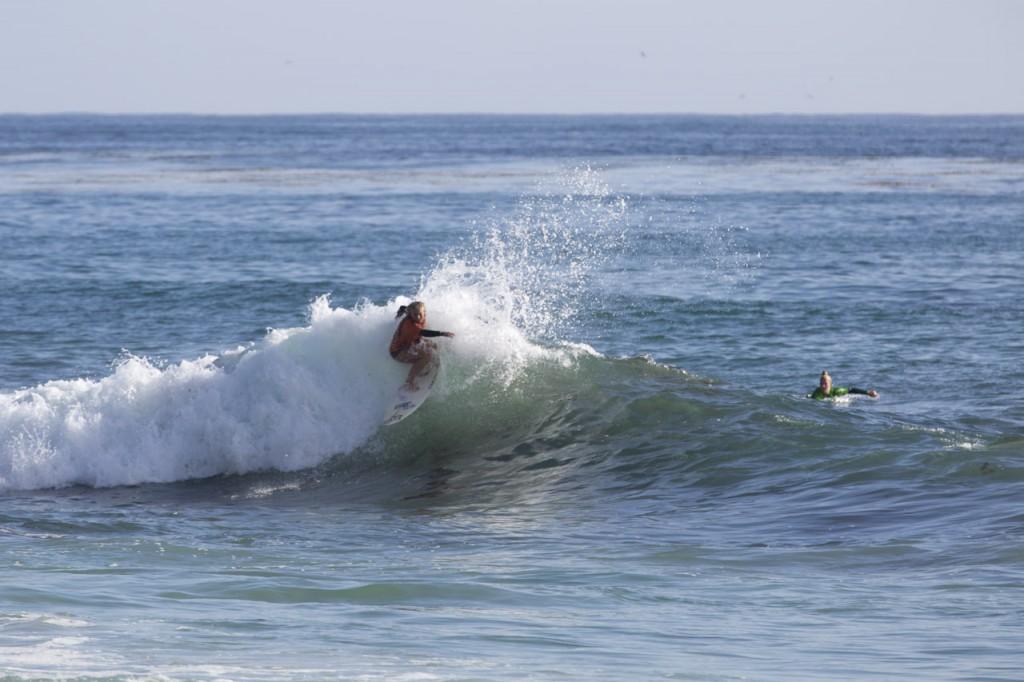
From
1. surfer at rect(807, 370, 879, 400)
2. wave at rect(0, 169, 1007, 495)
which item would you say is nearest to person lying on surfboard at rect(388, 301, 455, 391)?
wave at rect(0, 169, 1007, 495)

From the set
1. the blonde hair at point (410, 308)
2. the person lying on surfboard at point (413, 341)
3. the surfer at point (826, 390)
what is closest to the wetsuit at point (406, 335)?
the person lying on surfboard at point (413, 341)

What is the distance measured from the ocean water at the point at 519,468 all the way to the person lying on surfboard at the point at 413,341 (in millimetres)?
262

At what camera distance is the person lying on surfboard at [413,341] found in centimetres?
1681

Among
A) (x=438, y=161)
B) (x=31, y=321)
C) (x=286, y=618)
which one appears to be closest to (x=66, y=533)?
(x=286, y=618)

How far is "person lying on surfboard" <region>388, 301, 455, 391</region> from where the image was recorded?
16812 mm

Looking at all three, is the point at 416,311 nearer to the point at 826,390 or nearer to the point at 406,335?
the point at 406,335

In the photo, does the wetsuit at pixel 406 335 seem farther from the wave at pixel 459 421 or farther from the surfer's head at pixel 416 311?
the wave at pixel 459 421

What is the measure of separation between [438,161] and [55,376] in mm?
60312

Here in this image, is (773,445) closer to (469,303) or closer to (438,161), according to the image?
(469,303)

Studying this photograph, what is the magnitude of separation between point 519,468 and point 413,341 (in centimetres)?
214

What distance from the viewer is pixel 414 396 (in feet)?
56.7

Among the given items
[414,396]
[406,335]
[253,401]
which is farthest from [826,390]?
[253,401]

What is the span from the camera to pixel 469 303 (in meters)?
17.9

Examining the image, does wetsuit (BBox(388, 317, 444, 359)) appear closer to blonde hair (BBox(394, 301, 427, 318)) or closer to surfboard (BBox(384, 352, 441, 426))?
blonde hair (BBox(394, 301, 427, 318))
